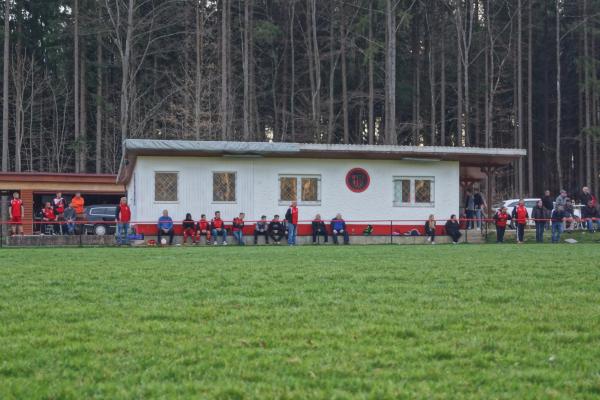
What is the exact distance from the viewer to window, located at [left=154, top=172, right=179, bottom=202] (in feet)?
96.6

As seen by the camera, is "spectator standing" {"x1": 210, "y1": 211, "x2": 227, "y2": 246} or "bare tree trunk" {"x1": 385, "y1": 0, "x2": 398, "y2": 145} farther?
"bare tree trunk" {"x1": 385, "y1": 0, "x2": 398, "y2": 145}

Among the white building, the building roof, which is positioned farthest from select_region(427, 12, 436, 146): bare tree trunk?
the white building

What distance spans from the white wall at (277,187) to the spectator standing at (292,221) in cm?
168

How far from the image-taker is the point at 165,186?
1164 inches

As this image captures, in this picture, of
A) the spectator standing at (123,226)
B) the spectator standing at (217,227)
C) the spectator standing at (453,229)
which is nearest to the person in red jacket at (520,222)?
the spectator standing at (453,229)

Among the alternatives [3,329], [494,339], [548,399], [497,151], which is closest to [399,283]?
[494,339]

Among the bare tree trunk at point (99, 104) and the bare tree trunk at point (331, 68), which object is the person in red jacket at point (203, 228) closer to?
the bare tree trunk at point (331, 68)

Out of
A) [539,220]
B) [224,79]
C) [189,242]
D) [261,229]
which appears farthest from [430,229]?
[224,79]

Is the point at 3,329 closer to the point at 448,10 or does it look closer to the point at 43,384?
the point at 43,384

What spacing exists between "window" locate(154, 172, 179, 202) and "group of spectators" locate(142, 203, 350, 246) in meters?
0.80

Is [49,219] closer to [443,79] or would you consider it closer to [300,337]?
[300,337]

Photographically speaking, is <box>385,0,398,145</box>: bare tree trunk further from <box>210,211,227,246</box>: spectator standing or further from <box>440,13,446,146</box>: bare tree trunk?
<box>440,13,446,146</box>: bare tree trunk

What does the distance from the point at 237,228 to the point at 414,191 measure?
711 centimetres

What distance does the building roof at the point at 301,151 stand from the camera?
2900 cm
